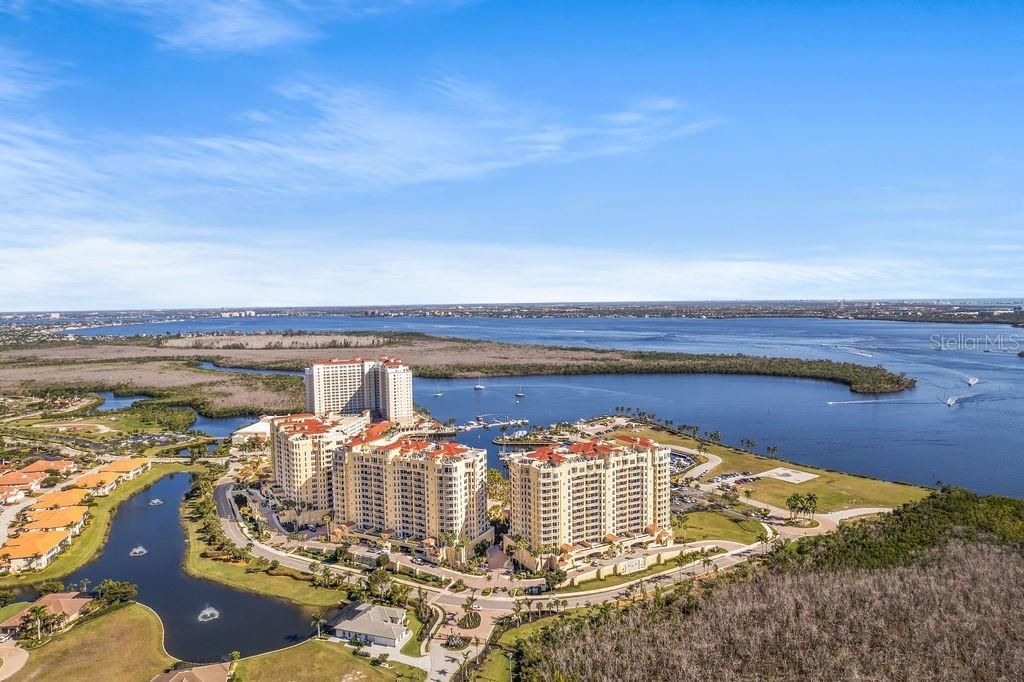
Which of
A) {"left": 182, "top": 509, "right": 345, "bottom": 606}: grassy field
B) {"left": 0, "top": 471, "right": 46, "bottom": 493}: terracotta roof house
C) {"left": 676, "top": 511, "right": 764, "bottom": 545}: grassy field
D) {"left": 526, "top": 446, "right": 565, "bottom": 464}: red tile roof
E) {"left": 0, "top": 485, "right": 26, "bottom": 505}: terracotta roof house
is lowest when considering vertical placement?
{"left": 182, "top": 509, "right": 345, "bottom": 606}: grassy field

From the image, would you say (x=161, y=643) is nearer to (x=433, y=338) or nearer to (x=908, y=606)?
(x=908, y=606)

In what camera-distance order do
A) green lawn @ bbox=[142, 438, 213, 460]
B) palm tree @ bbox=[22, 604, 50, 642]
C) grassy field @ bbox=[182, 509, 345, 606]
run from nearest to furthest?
palm tree @ bbox=[22, 604, 50, 642] < grassy field @ bbox=[182, 509, 345, 606] < green lawn @ bbox=[142, 438, 213, 460]

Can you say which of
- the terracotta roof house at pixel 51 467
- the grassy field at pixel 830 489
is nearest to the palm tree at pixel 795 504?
the grassy field at pixel 830 489

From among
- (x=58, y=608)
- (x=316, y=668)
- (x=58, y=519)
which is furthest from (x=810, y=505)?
(x=58, y=519)

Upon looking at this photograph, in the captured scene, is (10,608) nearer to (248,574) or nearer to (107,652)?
(107,652)

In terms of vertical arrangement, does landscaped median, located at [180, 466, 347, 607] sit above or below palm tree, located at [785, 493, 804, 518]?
below

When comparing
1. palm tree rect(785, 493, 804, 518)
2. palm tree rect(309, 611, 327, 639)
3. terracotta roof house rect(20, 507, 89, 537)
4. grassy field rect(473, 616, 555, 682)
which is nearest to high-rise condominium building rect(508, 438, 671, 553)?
grassy field rect(473, 616, 555, 682)

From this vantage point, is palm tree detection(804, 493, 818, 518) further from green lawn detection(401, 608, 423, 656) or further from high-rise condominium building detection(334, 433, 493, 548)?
green lawn detection(401, 608, 423, 656)
